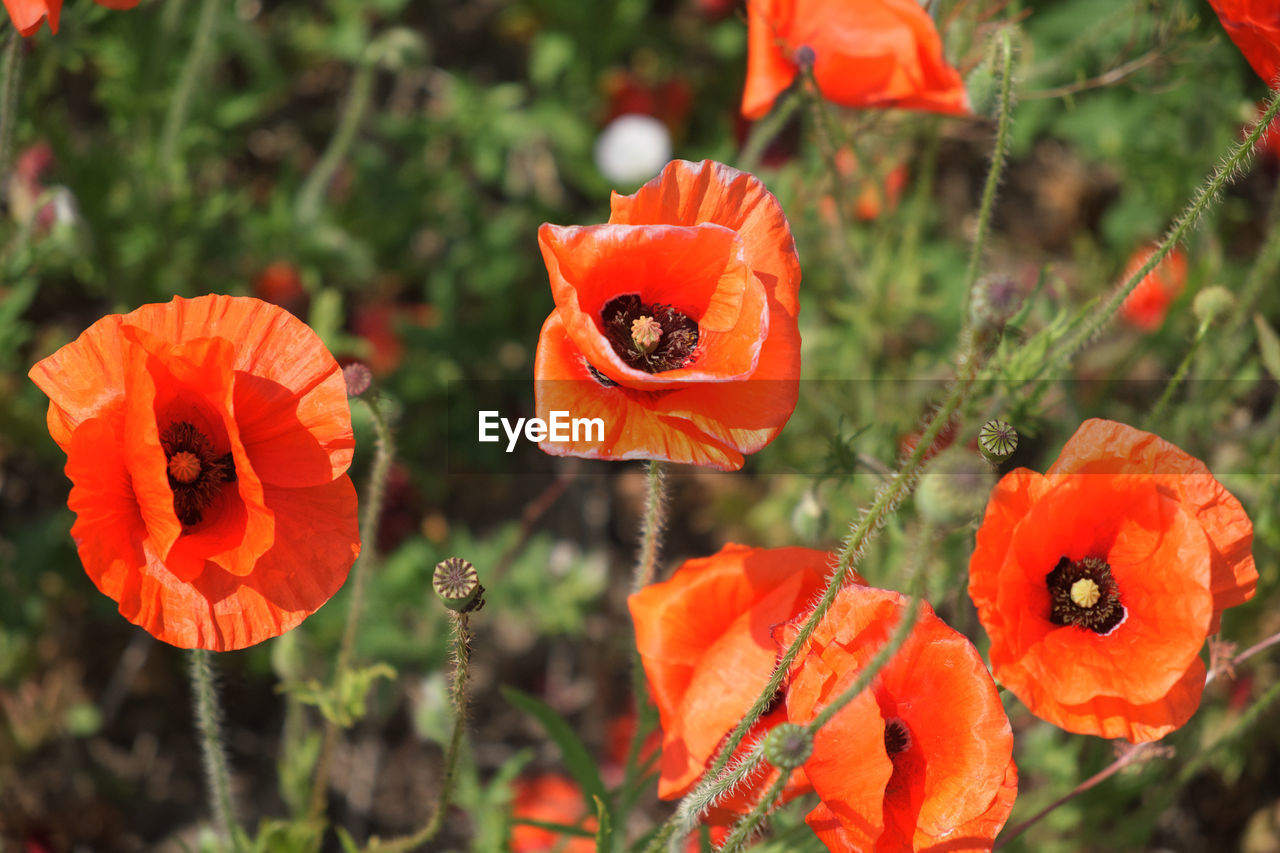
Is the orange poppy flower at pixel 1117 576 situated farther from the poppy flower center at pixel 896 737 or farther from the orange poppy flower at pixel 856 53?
the orange poppy flower at pixel 856 53

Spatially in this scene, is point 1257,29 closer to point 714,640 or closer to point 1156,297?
point 714,640

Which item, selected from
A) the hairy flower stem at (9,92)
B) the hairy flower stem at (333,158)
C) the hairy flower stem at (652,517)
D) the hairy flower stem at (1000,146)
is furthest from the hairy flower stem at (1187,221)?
the hairy flower stem at (333,158)

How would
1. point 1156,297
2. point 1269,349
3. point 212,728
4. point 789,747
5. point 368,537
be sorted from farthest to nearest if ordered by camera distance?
point 1156,297 < point 1269,349 < point 368,537 < point 212,728 < point 789,747

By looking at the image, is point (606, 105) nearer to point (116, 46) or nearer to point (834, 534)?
point (116, 46)

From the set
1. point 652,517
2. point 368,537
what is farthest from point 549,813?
point 652,517

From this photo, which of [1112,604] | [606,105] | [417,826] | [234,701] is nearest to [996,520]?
[1112,604]

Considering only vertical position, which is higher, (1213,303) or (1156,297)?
(1213,303)
